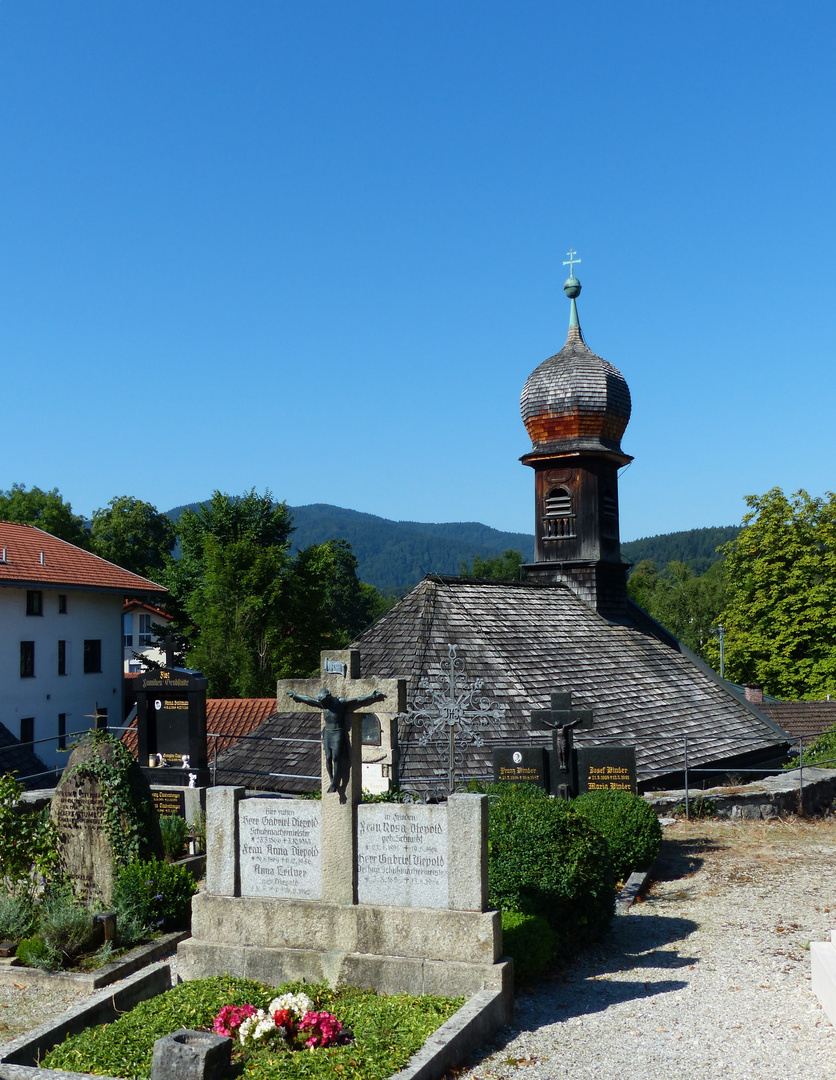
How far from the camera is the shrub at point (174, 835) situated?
11617mm

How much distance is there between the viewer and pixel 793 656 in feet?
131

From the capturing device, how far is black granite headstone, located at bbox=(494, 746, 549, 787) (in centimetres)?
1355

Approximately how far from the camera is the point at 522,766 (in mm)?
13594

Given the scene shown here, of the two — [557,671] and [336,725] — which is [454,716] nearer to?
[557,671]

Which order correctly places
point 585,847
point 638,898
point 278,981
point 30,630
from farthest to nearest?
point 30,630, point 638,898, point 585,847, point 278,981

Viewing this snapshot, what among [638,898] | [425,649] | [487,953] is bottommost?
[638,898]

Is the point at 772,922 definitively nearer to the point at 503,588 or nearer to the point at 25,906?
the point at 25,906

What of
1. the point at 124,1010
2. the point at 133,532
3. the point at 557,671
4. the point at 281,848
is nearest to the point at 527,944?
the point at 281,848

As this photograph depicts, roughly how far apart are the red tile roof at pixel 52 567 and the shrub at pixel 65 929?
25.8 metres

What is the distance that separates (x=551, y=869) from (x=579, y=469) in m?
16.0

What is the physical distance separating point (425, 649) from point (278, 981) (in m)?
10.1

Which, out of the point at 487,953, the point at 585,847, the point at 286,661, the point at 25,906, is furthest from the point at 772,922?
the point at 286,661

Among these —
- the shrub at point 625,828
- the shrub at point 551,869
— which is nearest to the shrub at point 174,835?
the shrub at point 551,869

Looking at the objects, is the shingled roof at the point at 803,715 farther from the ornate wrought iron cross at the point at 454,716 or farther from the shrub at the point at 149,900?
the shrub at the point at 149,900
